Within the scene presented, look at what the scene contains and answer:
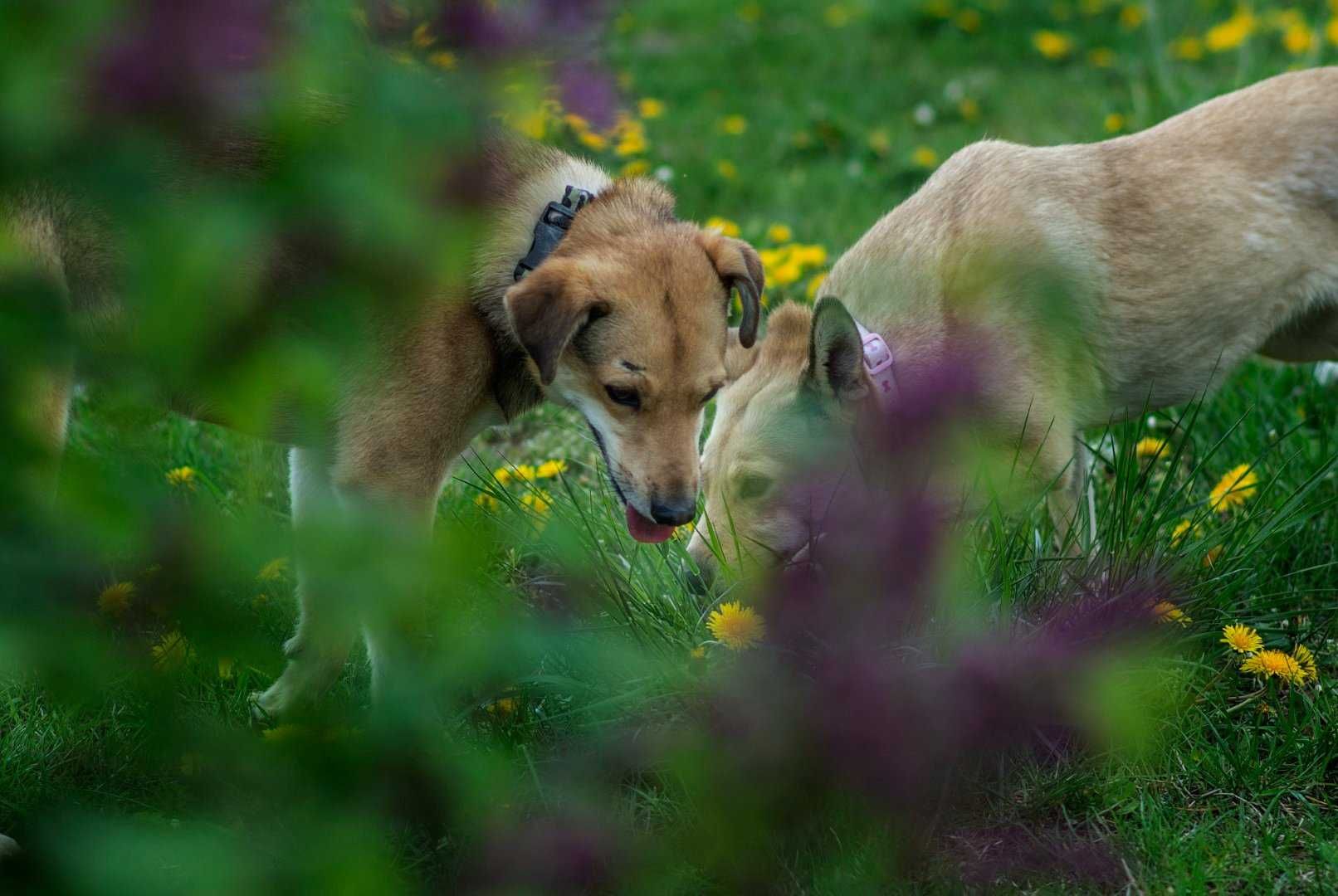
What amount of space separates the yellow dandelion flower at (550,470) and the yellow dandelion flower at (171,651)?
9.25 ft

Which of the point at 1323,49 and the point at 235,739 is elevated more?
the point at 235,739

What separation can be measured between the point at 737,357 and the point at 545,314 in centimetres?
88

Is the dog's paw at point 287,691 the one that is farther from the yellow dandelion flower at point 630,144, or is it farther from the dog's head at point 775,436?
the yellow dandelion flower at point 630,144

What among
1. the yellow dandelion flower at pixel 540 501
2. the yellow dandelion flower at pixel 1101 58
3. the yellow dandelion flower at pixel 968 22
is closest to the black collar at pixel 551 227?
the yellow dandelion flower at pixel 540 501

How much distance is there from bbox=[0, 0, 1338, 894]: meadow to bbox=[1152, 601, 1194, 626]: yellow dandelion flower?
0.4 inches

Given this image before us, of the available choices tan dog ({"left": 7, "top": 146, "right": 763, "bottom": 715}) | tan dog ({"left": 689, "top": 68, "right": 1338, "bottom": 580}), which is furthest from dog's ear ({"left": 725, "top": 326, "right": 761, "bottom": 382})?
tan dog ({"left": 7, "top": 146, "right": 763, "bottom": 715})

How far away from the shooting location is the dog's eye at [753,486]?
3.56 m

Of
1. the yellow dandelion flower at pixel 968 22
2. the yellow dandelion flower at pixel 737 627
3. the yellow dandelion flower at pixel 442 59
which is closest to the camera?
the yellow dandelion flower at pixel 442 59

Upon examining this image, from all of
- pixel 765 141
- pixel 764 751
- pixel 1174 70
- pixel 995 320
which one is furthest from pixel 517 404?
pixel 1174 70

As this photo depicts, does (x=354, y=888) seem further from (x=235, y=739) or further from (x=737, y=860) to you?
(x=737, y=860)

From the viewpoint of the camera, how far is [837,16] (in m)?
9.24

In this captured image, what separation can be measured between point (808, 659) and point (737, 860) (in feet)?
2.67

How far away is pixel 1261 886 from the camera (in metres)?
2.44

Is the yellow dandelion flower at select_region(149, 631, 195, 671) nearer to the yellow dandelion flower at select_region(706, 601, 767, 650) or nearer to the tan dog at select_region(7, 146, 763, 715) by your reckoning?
the yellow dandelion flower at select_region(706, 601, 767, 650)
